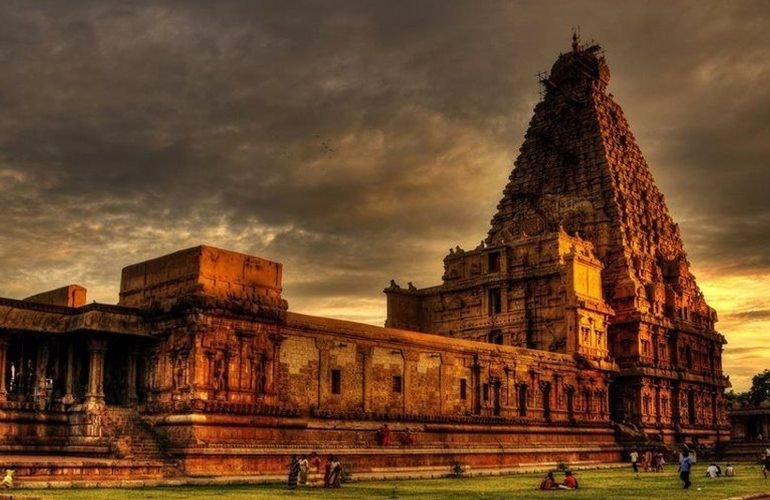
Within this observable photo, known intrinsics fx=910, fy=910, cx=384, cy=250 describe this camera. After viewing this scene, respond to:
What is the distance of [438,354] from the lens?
46.6 m

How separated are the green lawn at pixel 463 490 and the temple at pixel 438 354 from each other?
3.35 meters

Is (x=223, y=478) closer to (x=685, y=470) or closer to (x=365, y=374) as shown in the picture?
(x=365, y=374)

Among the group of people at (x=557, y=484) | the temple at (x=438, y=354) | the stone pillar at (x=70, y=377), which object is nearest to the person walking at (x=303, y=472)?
the temple at (x=438, y=354)

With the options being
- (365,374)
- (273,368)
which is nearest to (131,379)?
(273,368)

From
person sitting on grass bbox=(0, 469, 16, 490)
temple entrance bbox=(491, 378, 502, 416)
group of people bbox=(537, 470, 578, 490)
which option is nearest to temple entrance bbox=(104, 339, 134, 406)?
person sitting on grass bbox=(0, 469, 16, 490)

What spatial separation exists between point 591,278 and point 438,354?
19279 millimetres

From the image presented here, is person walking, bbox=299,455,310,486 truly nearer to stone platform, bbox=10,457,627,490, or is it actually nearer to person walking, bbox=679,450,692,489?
stone platform, bbox=10,457,627,490

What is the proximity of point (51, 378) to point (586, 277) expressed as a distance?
1459 inches

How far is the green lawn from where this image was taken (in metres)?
25.5

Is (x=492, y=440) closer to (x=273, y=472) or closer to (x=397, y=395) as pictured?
(x=397, y=395)

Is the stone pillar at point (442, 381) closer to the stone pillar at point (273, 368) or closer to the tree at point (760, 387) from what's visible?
the stone pillar at point (273, 368)

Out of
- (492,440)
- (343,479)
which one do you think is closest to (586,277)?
(492,440)

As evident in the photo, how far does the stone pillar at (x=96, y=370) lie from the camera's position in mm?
34156

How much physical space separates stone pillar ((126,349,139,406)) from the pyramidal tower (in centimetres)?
2985
